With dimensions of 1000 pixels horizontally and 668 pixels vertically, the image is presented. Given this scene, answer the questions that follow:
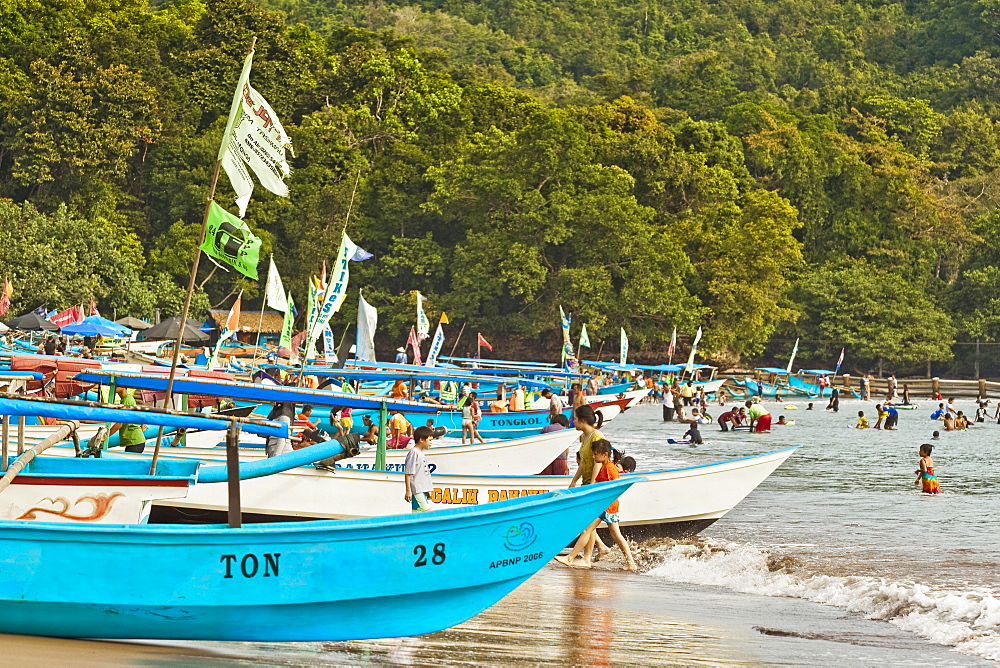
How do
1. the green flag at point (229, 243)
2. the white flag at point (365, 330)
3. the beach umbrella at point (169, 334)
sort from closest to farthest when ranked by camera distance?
1. the green flag at point (229, 243)
2. the white flag at point (365, 330)
3. the beach umbrella at point (169, 334)

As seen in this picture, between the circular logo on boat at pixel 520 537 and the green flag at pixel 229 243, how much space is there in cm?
413

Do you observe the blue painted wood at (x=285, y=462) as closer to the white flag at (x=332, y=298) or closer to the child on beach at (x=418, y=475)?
the child on beach at (x=418, y=475)

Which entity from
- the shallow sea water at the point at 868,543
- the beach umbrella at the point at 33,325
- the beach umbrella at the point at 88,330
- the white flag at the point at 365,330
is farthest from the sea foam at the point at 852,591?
the beach umbrella at the point at 88,330

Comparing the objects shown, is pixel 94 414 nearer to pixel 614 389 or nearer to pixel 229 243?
pixel 229 243

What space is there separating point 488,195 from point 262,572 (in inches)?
2313

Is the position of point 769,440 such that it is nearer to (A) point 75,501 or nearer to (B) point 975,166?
(A) point 75,501

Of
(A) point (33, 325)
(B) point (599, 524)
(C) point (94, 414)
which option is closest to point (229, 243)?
(C) point (94, 414)

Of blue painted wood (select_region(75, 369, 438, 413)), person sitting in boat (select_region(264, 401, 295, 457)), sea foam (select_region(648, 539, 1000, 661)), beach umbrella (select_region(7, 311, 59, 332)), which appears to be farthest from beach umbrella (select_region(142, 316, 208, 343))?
blue painted wood (select_region(75, 369, 438, 413))

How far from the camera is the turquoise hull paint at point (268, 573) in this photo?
862 cm

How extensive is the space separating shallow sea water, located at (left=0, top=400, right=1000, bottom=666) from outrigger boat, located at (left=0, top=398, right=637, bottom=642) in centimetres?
18

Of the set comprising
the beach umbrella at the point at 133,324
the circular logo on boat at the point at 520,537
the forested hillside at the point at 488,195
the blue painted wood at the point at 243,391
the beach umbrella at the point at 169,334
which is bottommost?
the circular logo on boat at the point at 520,537

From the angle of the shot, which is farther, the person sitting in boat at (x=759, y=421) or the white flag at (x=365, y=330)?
the person sitting in boat at (x=759, y=421)

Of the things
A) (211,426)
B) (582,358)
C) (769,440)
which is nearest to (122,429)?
(211,426)

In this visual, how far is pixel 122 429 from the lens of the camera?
14.6 m
